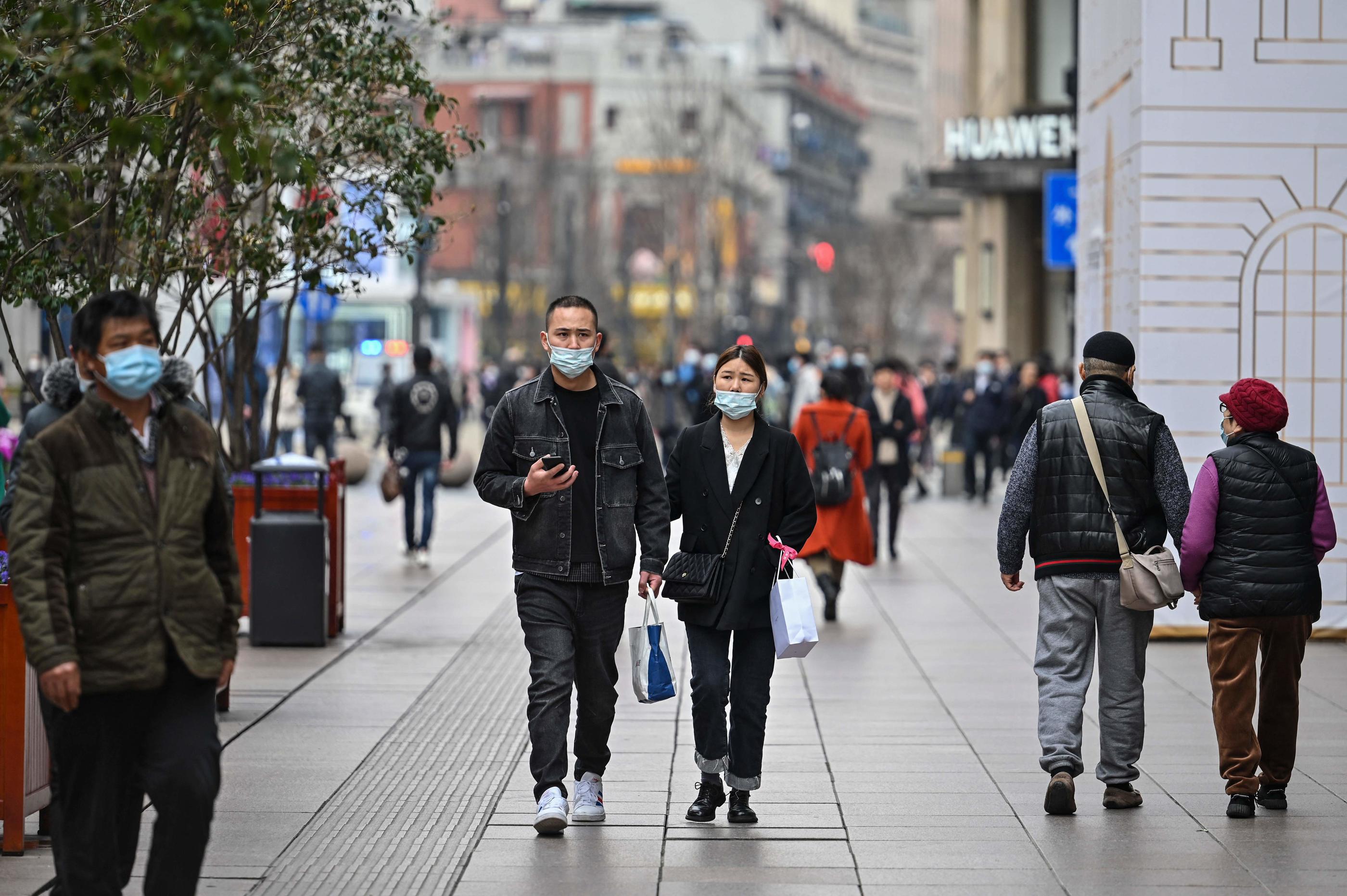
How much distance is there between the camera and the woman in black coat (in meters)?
7.15

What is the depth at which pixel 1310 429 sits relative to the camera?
1174 centimetres

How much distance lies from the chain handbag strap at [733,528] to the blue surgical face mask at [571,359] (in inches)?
30.5

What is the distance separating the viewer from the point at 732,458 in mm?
7309

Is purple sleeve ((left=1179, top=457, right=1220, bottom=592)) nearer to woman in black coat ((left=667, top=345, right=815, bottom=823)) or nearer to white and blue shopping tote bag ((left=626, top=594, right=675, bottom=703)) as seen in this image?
woman in black coat ((left=667, top=345, right=815, bottom=823))

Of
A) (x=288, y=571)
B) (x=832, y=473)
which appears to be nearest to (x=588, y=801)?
(x=288, y=571)

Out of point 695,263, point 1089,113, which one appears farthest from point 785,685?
point 695,263

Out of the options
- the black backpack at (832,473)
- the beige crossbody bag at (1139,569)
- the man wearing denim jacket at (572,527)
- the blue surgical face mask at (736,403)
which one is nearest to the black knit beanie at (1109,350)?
the beige crossbody bag at (1139,569)

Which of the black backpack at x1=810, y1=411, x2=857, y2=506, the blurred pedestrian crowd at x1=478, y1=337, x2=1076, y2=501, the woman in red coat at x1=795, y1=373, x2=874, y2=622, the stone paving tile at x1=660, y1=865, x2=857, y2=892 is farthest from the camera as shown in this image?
the blurred pedestrian crowd at x1=478, y1=337, x2=1076, y2=501

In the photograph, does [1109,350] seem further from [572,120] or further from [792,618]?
[572,120]

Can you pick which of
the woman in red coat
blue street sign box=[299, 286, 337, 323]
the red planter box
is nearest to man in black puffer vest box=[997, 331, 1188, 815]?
the red planter box

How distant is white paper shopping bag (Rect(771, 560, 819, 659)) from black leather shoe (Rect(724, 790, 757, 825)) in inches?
21.5

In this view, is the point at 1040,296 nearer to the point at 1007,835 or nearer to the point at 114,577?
the point at 1007,835

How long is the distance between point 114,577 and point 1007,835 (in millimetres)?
3456

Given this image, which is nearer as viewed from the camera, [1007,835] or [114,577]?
[114,577]
